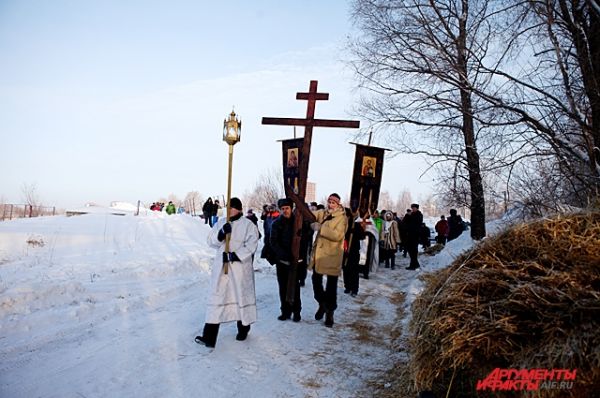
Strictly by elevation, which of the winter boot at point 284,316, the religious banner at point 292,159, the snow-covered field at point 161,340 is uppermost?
the religious banner at point 292,159

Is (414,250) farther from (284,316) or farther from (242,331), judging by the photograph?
(242,331)

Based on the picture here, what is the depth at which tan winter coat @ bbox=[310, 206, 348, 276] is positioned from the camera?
658cm

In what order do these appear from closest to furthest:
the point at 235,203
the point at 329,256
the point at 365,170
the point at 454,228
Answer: the point at 235,203 < the point at 329,256 < the point at 365,170 < the point at 454,228

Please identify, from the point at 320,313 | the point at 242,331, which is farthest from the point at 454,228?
the point at 242,331

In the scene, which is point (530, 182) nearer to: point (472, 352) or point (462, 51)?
point (462, 51)

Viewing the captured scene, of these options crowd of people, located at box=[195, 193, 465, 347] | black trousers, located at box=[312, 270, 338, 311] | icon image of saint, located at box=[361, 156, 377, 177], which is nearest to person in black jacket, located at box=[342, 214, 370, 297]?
crowd of people, located at box=[195, 193, 465, 347]

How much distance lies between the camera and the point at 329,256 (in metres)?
6.61

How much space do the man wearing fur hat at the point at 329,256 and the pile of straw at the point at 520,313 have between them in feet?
10.2

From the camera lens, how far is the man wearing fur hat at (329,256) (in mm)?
6504

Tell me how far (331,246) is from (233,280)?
1813mm

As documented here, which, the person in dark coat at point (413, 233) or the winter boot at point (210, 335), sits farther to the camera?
the person in dark coat at point (413, 233)

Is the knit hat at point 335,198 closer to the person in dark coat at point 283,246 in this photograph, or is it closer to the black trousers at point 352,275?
the person in dark coat at point 283,246

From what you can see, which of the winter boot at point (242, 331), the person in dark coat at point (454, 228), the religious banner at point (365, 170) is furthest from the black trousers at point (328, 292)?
the person in dark coat at point (454, 228)

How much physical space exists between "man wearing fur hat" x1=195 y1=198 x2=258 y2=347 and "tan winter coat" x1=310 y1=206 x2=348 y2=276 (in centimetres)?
129
